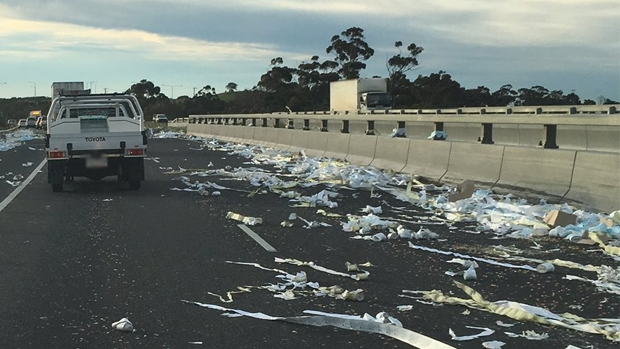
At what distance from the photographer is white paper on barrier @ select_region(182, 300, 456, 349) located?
5726mm

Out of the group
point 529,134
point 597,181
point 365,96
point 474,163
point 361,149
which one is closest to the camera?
point 597,181

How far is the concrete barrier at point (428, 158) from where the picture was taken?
677 inches

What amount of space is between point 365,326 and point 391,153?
14.1 meters

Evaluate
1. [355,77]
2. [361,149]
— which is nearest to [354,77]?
[355,77]

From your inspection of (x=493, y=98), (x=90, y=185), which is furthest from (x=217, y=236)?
(x=493, y=98)

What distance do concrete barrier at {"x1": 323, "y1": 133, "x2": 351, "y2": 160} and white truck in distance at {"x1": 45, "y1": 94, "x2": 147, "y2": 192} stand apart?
808cm

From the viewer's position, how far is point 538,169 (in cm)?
1326

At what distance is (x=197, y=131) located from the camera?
60.3m

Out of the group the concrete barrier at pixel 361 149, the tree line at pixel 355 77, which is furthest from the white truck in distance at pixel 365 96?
the concrete barrier at pixel 361 149

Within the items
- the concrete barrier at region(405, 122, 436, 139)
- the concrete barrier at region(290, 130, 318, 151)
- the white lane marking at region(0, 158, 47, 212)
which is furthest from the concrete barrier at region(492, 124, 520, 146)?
the white lane marking at region(0, 158, 47, 212)

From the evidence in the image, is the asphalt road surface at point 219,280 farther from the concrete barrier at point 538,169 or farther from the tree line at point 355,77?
the tree line at point 355,77

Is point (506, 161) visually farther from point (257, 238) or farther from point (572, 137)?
point (572, 137)

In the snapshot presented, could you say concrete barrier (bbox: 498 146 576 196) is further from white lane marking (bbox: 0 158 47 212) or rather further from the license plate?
white lane marking (bbox: 0 158 47 212)

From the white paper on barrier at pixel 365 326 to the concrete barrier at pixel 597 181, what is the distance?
5955 millimetres
